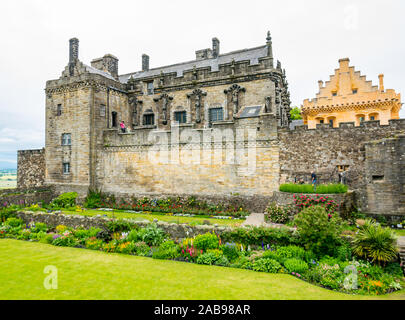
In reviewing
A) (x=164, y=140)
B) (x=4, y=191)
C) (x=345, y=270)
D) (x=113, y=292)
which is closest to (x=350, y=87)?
(x=164, y=140)

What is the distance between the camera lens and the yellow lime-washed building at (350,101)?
1081 inches

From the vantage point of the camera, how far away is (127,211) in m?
23.1

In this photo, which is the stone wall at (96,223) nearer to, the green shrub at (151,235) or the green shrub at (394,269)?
the green shrub at (151,235)

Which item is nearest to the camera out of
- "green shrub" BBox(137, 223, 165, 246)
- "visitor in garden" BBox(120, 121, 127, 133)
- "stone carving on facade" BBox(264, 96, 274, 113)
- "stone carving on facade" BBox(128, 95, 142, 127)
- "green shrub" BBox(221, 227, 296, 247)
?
"green shrub" BBox(221, 227, 296, 247)

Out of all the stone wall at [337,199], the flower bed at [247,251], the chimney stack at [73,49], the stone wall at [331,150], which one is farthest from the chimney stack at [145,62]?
the stone wall at [337,199]

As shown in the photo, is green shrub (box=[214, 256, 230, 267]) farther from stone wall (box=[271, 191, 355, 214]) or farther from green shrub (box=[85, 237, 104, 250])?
stone wall (box=[271, 191, 355, 214])

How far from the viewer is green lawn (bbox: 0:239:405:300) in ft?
27.0

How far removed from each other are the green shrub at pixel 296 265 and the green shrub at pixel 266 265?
343 millimetres

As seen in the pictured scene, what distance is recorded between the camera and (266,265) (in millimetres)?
10562

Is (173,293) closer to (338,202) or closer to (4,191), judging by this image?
(338,202)

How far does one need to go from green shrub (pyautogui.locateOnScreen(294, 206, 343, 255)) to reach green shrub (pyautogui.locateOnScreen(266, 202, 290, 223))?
17.4ft

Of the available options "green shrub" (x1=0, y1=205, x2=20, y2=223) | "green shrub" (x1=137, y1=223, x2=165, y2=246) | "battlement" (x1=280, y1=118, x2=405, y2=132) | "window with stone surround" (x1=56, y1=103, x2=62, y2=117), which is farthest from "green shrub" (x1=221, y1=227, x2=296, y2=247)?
"window with stone surround" (x1=56, y1=103, x2=62, y2=117)

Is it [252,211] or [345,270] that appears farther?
[252,211]

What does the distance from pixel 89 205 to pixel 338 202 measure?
66.7ft
